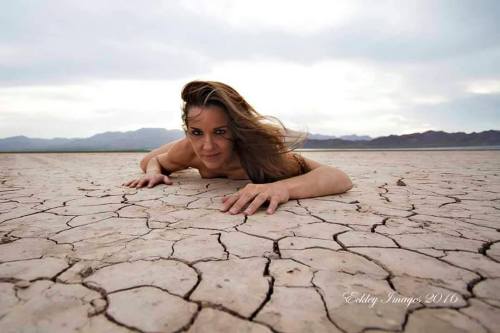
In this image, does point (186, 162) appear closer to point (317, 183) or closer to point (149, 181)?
point (149, 181)

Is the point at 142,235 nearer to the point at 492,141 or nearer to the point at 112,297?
the point at 112,297

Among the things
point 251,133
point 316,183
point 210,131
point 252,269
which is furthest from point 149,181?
point 252,269

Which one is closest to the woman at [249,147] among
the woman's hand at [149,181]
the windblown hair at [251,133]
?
the windblown hair at [251,133]

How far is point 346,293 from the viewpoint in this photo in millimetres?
630

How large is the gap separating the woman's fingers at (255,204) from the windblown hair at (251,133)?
0.34 meters

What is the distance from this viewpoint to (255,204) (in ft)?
4.08

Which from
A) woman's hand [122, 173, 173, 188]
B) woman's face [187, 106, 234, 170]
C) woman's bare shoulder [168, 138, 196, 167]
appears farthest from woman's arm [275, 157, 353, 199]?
woman's hand [122, 173, 173, 188]

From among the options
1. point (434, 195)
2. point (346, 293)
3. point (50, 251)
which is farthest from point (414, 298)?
point (434, 195)

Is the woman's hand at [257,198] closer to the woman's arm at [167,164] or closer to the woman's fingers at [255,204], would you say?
the woman's fingers at [255,204]

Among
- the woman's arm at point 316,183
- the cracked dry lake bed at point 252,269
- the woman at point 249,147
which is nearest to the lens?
the cracked dry lake bed at point 252,269

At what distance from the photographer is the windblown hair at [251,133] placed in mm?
1481

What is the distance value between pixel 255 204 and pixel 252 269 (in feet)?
1.68

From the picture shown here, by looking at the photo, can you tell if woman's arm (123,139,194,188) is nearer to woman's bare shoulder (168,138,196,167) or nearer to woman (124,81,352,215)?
woman's bare shoulder (168,138,196,167)

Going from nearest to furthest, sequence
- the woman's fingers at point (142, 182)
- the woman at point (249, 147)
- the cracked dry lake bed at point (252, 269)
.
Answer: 1. the cracked dry lake bed at point (252, 269)
2. the woman at point (249, 147)
3. the woman's fingers at point (142, 182)
